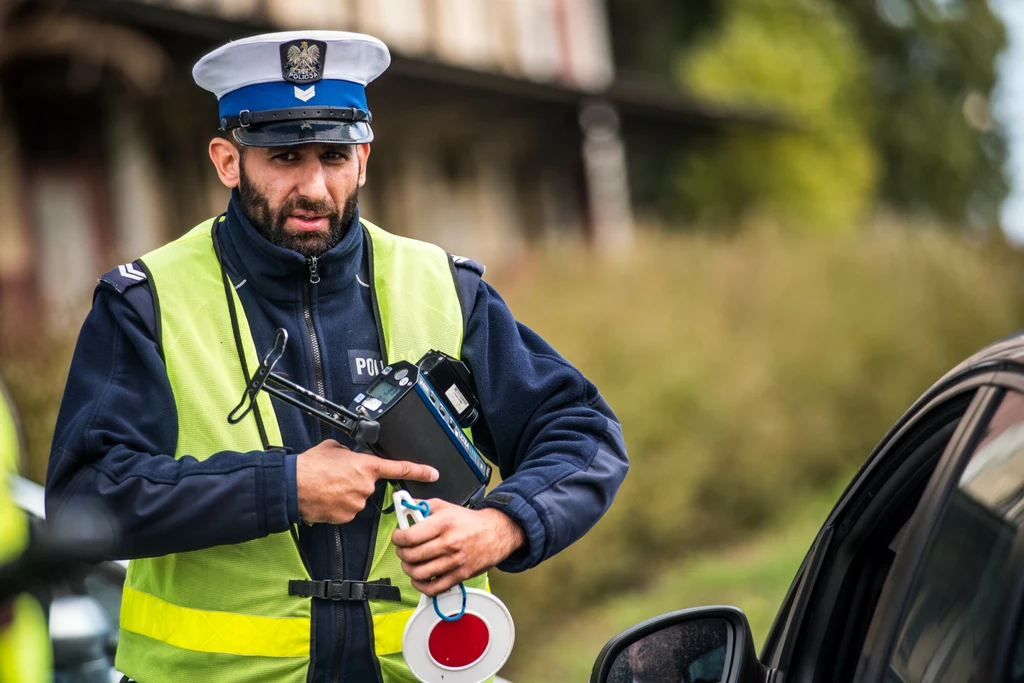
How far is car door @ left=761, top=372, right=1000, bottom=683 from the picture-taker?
7.55 ft

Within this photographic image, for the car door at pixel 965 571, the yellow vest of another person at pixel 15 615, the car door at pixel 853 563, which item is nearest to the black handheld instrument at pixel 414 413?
the car door at pixel 853 563

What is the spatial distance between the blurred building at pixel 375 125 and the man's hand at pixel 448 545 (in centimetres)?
533

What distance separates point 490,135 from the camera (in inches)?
741

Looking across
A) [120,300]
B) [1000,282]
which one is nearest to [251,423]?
[120,300]

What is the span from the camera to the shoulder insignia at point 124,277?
2.59 meters

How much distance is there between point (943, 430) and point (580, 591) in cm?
662

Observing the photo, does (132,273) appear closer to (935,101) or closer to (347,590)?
(347,590)

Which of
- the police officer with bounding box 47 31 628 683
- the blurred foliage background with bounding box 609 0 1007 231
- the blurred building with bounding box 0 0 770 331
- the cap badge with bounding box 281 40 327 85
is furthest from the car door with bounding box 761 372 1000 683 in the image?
the blurred foliage background with bounding box 609 0 1007 231

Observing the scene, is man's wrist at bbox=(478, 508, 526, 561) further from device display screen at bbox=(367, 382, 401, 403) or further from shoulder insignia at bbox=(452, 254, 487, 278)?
shoulder insignia at bbox=(452, 254, 487, 278)

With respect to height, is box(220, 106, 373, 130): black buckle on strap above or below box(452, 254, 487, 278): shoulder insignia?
above

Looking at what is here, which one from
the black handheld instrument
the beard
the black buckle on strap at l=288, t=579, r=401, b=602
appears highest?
the beard

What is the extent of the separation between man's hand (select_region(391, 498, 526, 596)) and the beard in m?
Answer: 0.55

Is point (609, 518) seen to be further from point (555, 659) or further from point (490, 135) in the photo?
point (490, 135)

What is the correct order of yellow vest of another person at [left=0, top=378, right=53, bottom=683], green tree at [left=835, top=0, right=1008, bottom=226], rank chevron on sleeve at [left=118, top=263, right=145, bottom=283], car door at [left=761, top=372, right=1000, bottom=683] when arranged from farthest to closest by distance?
green tree at [left=835, top=0, right=1008, bottom=226], rank chevron on sleeve at [left=118, top=263, right=145, bottom=283], car door at [left=761, top=372, right=1000, bottom=683], yellow vest of another person at [left=0, top=378, right=53, bottom=683]
